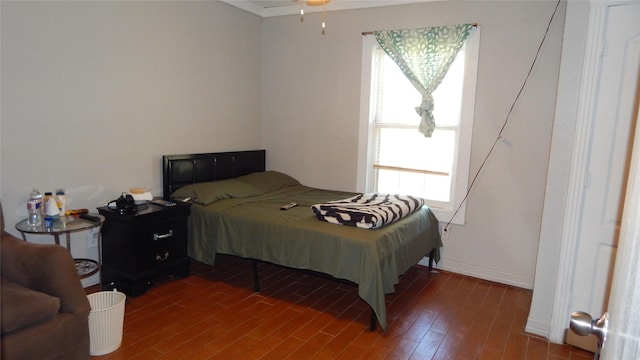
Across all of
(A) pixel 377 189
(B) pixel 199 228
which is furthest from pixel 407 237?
(B) pixel 199 228

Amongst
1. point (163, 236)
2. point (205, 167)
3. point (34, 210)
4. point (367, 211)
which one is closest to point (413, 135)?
point (367, 211)

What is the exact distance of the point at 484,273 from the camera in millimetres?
3736

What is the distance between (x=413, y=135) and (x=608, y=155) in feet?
6.09

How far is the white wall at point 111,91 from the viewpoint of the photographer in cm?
275

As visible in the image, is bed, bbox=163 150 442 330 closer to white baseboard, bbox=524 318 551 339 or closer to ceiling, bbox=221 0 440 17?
white baseboard, bbox=524 318 551 339

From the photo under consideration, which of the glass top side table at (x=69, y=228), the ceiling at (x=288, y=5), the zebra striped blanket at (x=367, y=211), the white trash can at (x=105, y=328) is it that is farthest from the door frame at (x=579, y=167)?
the glass top side table at (x=69, y=228)

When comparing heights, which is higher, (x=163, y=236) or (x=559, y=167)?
(x=559, y=167)

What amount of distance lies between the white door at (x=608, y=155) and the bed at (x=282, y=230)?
1164 millimetres

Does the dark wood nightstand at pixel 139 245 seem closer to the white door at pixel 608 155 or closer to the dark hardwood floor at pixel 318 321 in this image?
the dark hardwood floor at pixel 318 321

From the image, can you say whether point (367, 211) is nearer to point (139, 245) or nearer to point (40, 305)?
point (139, 245)

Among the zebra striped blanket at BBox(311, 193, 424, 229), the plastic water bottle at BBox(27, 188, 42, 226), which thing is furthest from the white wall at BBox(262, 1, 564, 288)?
the plastic water bottle at BBox(27, 188, 42, 226)

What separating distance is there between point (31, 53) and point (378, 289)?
2843 mm

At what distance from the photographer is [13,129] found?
272 cm

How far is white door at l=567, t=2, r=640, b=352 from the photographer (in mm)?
2262
